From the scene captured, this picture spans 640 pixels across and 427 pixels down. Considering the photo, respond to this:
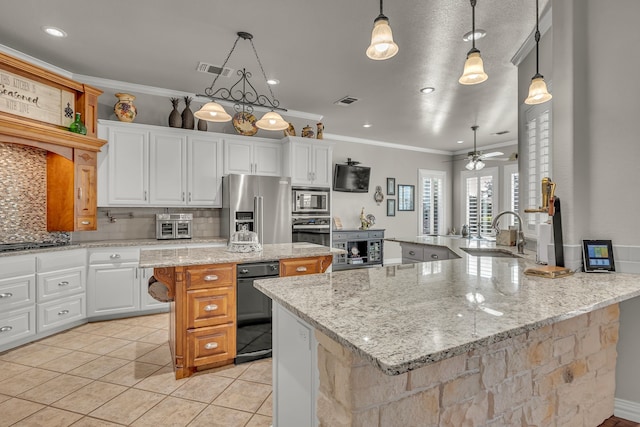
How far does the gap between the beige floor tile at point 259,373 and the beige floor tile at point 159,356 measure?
72cm

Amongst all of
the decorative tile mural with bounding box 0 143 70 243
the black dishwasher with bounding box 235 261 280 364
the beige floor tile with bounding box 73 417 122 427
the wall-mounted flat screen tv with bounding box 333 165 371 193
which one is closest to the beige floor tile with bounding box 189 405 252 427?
the beige floor tile with bounding box 73 417 122 427

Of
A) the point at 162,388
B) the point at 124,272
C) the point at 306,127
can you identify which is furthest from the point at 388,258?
the point at 162,388

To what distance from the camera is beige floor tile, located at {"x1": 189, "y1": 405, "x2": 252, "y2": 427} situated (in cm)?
194

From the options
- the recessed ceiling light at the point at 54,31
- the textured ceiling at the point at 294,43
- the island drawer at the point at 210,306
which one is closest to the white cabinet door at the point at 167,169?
the textured ceiling at the point at 294,43

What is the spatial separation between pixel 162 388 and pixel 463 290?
84.4 inches

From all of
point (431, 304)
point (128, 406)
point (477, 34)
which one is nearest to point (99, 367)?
point (128, 406)

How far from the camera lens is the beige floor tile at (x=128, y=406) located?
2004mm

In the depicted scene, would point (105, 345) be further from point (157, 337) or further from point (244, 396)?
point (244, 396)

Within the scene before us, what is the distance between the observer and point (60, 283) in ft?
10.8

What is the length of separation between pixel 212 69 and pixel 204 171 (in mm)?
1284

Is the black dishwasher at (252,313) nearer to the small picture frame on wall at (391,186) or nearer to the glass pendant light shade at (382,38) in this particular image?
the glass pendant light shade at (382,38)

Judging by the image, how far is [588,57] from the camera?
6.31 feet

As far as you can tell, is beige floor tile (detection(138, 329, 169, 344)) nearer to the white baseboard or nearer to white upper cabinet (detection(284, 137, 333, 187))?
white upper cabinet (detection(284, 137, 333, 187))

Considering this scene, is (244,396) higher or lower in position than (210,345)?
lower
